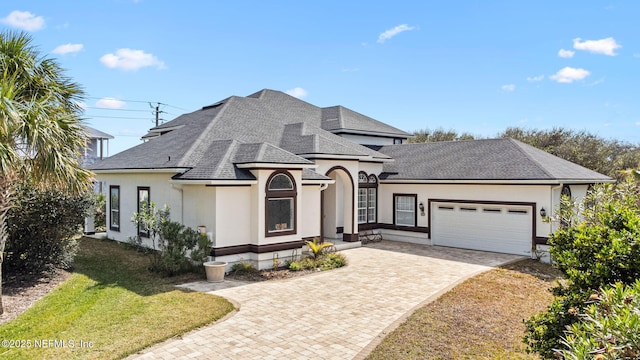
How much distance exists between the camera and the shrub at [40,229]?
1267cm

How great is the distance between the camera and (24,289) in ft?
39.5

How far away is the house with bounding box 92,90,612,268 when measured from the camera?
1432 centimetres

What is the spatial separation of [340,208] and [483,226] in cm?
653

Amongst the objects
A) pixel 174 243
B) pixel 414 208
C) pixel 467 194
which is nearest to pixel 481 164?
pixel 467 194

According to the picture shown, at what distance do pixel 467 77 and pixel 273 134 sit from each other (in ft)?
48.6

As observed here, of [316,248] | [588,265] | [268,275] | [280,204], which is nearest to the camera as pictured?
[588,265]

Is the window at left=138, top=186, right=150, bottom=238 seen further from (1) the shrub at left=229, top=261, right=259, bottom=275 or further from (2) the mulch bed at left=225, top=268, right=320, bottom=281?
(2) the mulch bed at left=225, top=268, right=320, bottom=281

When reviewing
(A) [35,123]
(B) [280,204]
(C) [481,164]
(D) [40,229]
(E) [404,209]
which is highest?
(A) [35,123]

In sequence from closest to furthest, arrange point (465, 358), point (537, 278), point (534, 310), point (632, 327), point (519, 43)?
point (632, 327) < point (465, 358) < point (534, 310) < point (537, 278) < point (519, 43)

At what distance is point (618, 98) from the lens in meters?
28.7

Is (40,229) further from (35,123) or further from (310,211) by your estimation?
(310,211)

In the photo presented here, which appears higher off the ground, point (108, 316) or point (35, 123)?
point (35, 123)

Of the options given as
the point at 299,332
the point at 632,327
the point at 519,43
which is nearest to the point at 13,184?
the point at 299,332

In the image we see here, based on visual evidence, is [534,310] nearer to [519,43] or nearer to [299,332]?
[299,332]
